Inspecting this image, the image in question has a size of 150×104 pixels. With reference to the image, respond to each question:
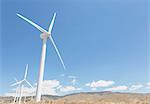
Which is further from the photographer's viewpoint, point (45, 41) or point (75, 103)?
point (45, 41)

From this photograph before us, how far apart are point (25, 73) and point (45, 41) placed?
62.7ft

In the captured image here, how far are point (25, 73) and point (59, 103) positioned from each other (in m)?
25.8

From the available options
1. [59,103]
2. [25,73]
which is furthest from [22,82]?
[59,103]

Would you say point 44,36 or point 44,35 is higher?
point 44,35

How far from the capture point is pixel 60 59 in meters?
47.9

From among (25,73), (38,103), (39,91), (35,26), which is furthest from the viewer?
(25,73)

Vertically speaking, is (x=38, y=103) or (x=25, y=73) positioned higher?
(x=25, y=73)

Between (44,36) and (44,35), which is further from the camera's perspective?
(44,35)

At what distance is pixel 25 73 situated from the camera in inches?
2630

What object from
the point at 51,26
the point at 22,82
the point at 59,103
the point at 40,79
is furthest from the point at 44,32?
the point at 22,82

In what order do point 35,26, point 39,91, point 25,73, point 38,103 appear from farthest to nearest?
1. point 25,73
2. point 35,26
3. point 39,91
4. point 38,103

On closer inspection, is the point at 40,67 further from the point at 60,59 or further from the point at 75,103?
the point at 75,103

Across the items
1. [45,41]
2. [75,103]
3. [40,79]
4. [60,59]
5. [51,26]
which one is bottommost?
[75,103]

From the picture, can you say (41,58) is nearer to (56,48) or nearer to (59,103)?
(56,48)
